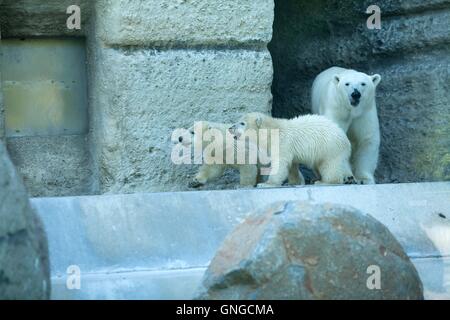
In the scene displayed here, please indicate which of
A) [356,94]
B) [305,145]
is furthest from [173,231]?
[356,94]

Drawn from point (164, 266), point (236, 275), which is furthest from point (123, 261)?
point (236, 275)

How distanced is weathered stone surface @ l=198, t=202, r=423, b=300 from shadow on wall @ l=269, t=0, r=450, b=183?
111 inches

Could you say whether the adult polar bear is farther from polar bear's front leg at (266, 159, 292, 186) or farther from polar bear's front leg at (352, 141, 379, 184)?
polar bear's front leg at (266, 159, 292, 186)

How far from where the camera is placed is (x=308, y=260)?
3.49 meters

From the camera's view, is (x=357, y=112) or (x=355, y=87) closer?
(x=355, y=87)

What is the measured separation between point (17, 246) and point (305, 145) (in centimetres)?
267

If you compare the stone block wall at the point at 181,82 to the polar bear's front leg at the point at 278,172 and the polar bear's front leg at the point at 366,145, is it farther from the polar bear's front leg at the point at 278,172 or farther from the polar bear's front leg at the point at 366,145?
the polar bear's front leg at the point at 278,172

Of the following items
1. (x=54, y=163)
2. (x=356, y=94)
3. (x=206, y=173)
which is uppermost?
(x=356, y=94)

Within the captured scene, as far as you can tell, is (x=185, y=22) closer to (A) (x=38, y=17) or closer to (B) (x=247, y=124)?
(B) (x=247, y=124)

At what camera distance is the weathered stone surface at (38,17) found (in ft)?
19.4

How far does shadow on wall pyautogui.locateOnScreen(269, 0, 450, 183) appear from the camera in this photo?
21.1 ft

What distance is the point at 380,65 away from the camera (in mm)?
6832

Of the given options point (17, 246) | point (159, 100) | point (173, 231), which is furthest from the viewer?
point (159, 100)

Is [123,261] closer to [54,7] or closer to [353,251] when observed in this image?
[353,251]
